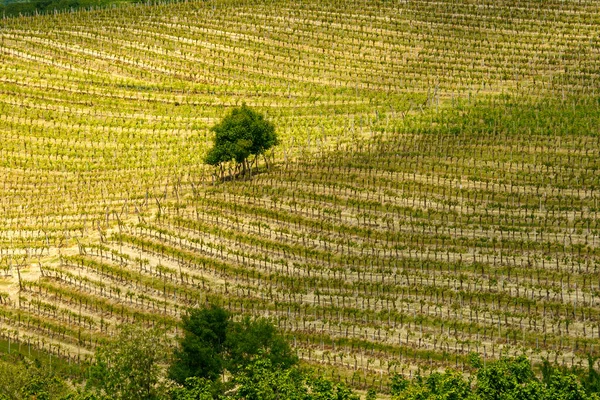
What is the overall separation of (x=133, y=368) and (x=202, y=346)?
3846 mm

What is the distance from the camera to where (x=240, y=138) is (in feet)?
299

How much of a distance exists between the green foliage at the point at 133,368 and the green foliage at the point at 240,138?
28027 mm

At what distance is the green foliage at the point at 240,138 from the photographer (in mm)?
90750

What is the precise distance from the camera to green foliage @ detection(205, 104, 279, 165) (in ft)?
298

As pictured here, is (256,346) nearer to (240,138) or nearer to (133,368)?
(133,368)

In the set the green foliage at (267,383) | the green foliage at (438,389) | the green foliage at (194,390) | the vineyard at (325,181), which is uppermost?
the vineyard at (325,181)

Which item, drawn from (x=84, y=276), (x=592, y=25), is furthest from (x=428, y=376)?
(x=592, y=25)

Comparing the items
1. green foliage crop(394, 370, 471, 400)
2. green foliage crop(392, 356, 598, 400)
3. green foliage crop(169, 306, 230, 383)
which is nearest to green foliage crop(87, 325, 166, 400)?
green foliage crop(169, 306, 230, 383)

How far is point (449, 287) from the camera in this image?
74375 millimetres

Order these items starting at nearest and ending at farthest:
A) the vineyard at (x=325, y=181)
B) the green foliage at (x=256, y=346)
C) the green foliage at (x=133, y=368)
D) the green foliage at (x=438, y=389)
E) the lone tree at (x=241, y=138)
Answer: the green foliage at (x=438, y=389), the green foliage at (x=133, y=368), the green foliage at (x=256, y=346), the vineyard at (x=325, y=181), the lone tree at (x=241, y=138)

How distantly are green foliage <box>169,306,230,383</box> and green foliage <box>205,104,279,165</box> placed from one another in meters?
24.7

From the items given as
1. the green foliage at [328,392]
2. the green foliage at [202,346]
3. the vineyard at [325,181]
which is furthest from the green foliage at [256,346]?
the green foliage at [328,392]

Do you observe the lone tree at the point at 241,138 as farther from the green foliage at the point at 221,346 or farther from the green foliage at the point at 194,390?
the green foliage at the point at 194,390

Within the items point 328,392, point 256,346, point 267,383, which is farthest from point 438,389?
point 256,346
